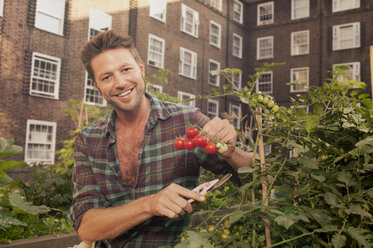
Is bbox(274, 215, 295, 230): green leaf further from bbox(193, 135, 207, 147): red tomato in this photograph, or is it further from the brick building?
the brick building

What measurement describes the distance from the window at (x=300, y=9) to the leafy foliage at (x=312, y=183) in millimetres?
24313

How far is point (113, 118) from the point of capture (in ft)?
6.38

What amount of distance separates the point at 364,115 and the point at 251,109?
0.31m

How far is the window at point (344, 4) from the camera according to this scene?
21203mm

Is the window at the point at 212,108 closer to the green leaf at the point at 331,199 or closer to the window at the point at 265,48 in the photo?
the window at the point at 265,48

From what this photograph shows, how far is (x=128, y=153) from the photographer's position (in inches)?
74.9

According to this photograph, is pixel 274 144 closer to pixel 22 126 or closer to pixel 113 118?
pixel 113 118

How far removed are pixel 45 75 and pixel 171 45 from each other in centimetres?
734

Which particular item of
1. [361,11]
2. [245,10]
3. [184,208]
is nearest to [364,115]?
[184,208]

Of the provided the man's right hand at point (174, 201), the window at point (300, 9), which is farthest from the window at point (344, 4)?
the man's right hand at point (174, 201)

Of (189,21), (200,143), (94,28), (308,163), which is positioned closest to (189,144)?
(200,143)

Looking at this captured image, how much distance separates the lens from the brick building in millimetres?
11695

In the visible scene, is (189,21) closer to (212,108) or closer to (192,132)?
(212,108)

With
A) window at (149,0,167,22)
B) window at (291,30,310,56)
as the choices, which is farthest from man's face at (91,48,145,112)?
window at (291,30,310,56)
